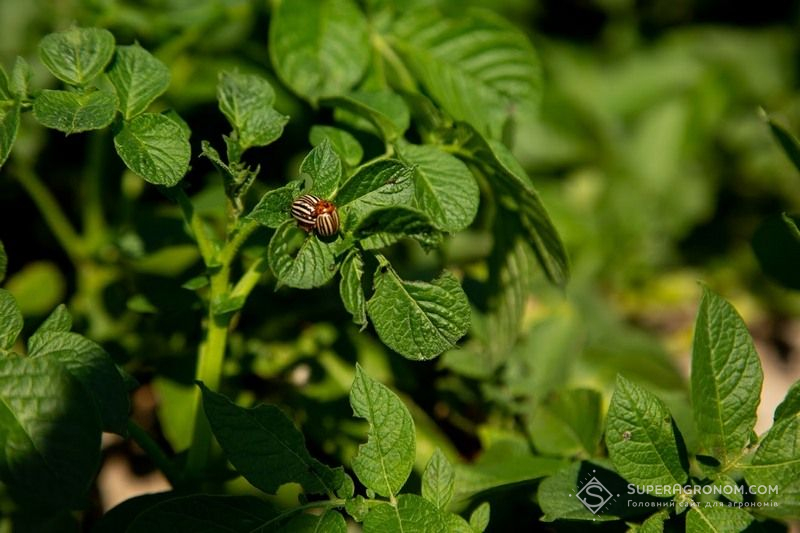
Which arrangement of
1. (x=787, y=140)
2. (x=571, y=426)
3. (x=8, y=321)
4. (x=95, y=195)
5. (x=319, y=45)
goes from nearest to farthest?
(x=8, y=321)
(x=787, y=140)
(x=571, y=426)
(x=319, y=45)
(x=95, y=195)

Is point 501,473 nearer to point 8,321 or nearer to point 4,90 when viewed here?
point 8,321

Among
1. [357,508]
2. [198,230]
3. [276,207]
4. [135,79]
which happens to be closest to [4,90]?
[135,79]

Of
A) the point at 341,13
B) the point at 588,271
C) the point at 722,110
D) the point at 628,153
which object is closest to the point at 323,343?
the point at 341,13

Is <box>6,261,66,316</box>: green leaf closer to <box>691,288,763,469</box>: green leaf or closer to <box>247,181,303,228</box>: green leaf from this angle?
<box>247,181,303,228</box>: green leaf

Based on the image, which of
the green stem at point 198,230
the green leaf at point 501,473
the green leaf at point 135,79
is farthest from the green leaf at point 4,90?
the green leaf at point 501,473

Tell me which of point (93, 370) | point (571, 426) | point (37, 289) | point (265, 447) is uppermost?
point (93, 370)

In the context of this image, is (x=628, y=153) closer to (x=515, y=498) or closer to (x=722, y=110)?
(x=722, y=110)

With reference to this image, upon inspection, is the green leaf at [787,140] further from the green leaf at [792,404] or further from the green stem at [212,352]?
the green stem at [212,352]
